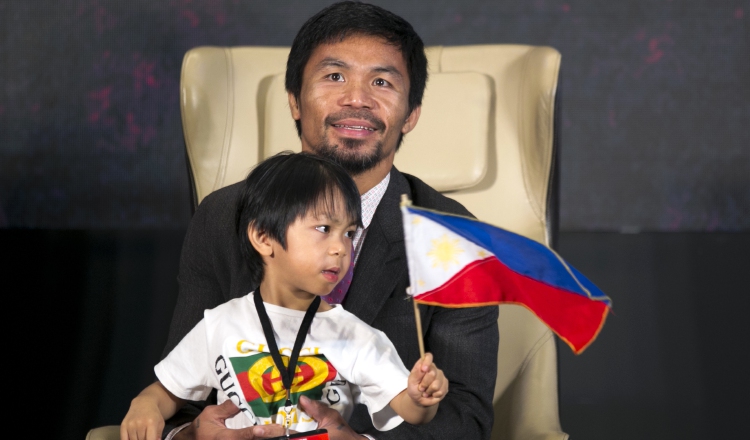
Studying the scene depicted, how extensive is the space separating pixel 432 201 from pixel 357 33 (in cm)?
32

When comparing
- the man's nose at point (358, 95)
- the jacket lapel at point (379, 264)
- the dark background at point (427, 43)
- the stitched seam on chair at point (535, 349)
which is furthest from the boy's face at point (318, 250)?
the dark background at point (427, 43)

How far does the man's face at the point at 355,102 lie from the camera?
4.76 ft

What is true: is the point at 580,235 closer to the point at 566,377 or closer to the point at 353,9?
the point at 566,377

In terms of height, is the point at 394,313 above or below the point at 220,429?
above

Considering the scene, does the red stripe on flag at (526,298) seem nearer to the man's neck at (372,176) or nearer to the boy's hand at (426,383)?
the boy's hand at (426,383)

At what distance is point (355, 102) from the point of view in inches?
57.1

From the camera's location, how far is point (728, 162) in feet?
12.9

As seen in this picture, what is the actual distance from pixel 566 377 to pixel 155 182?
2.20m

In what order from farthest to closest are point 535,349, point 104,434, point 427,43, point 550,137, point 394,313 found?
point 427,43
point 550,137
point 535,349
point 394,313
point 104,434

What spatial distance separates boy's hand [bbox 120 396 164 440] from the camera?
1157mm

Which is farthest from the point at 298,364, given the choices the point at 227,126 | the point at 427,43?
the point at 427,43

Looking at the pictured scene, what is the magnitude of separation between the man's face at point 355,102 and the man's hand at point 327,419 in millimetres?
459

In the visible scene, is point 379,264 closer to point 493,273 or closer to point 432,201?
point 432,201

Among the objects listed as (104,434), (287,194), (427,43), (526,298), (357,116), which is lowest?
(104,434)
